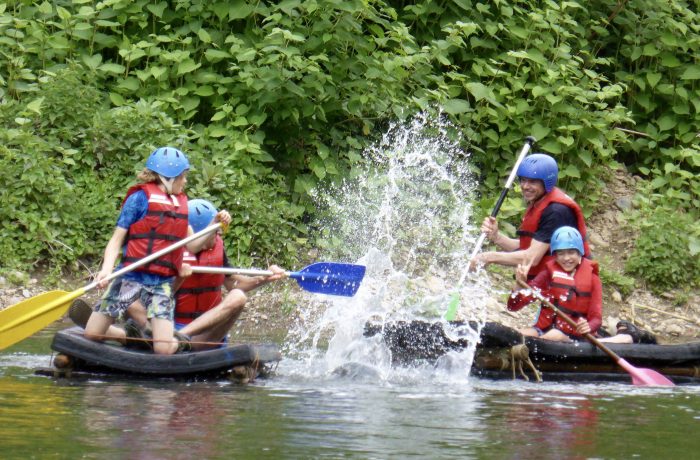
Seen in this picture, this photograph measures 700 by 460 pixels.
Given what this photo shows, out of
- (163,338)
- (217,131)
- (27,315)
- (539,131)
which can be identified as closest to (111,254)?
(163,338)

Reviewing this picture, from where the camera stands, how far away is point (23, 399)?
24.1 feet

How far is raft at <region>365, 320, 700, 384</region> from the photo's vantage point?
29.4 feet

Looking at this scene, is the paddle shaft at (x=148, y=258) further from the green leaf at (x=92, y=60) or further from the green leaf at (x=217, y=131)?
the green leaf at (x=92, y=60)

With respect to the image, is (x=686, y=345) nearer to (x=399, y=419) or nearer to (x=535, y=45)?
(x=399, y=419)

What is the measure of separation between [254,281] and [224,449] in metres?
3.22

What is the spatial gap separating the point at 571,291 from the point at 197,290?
2.71 meters

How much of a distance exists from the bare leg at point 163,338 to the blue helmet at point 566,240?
291 cm

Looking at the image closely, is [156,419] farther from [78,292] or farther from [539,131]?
[539,131]

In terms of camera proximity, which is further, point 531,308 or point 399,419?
point 531,308

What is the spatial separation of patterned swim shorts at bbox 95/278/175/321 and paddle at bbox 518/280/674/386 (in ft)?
8.14

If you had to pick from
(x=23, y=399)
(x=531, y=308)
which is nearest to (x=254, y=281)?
(x=23, y=399)

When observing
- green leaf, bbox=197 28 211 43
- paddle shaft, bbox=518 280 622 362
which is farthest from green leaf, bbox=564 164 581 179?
paddle shaft, bbox=518 280 622 362

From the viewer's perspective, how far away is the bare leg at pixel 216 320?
28.6ft

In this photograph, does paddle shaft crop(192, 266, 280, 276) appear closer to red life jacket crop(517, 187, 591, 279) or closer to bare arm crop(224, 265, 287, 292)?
bare arm crop(224, 265, 287, 292)
